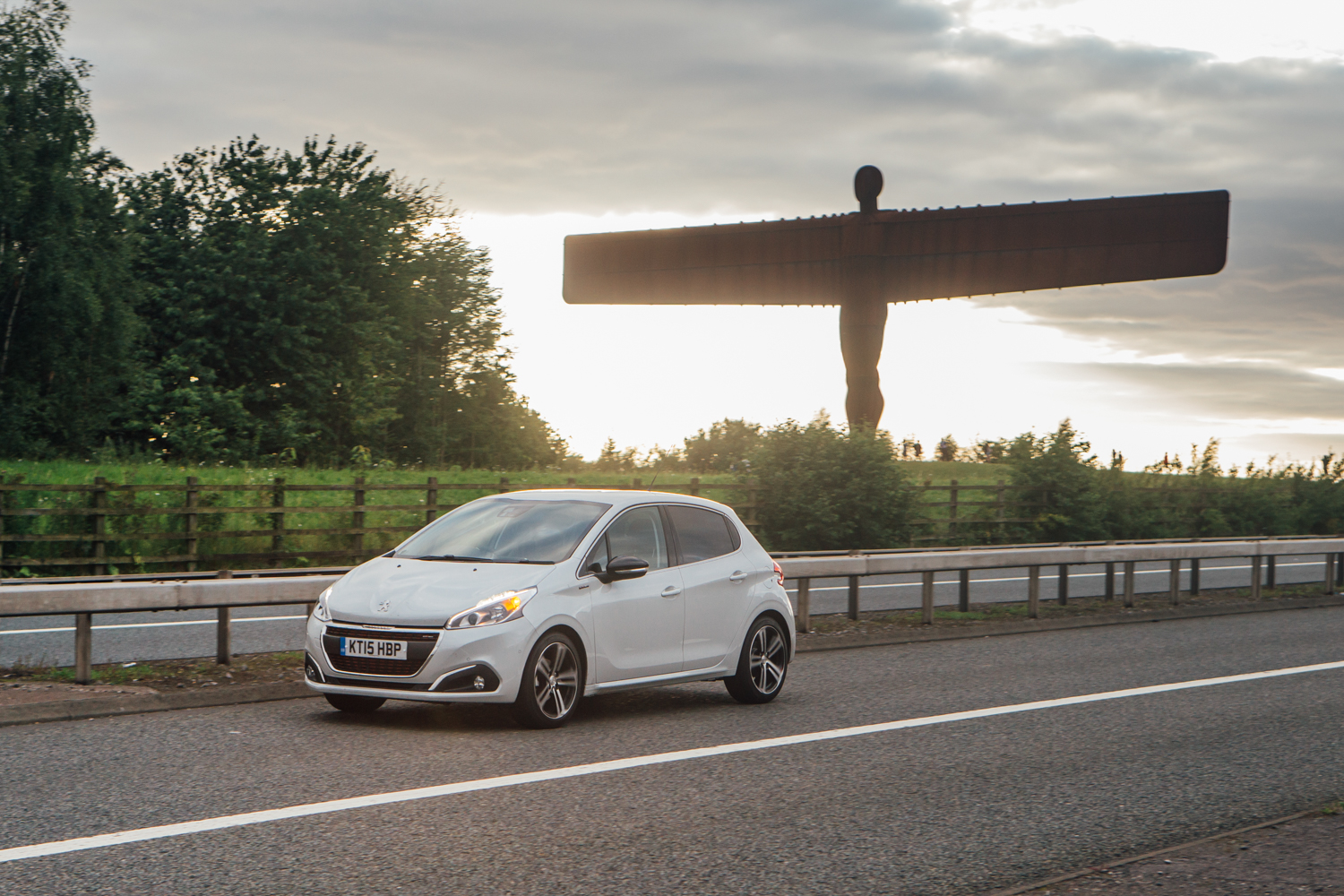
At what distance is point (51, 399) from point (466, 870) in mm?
35673

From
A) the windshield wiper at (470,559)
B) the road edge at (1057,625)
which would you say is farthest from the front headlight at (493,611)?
the road edge at (1057,625)

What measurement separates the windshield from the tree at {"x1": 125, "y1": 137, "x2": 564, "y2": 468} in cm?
2997

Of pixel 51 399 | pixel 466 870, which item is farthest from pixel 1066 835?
pixel 51 399

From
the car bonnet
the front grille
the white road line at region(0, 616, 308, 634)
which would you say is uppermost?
the car bonnet

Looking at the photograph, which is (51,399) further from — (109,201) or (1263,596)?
(1263,596)

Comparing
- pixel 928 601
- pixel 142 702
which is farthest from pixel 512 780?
pixel 928 601

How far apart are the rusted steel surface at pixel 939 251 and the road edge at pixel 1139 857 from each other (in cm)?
1822

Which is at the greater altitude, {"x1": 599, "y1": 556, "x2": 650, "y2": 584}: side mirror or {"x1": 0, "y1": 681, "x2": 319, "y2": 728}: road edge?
{"x1": 599, "y1": 556, "x2": 650, "y2": 584}: side mirror

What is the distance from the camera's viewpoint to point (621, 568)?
930 centimetres

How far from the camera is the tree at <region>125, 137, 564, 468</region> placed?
4109 centimetres

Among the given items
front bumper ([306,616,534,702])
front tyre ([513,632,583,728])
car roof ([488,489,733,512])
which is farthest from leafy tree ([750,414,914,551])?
front bumper ([306,616,534,702])

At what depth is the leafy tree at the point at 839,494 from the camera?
24141mm

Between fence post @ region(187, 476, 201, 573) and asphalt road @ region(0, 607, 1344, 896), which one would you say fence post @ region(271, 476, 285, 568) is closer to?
fence post @ region(187, 476, 201, 573)

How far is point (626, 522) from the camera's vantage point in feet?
32.1
